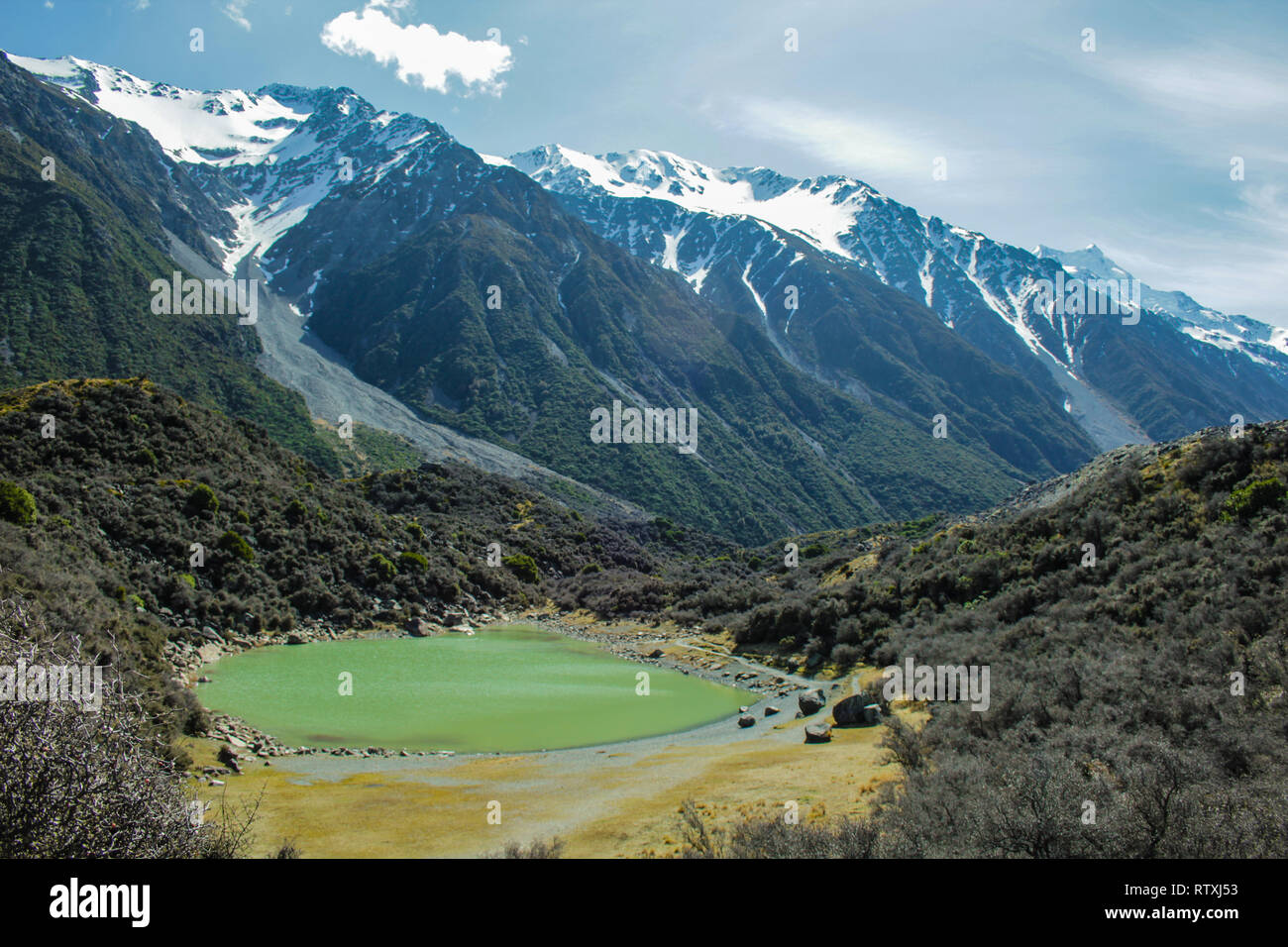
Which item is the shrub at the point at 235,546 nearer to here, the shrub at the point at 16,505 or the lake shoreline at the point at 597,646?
the lake shoreline at the point at 597,646

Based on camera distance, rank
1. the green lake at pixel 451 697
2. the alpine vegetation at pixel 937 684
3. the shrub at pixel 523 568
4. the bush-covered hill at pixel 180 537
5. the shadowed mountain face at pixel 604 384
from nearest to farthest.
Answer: the alpine vegetation at pixel 937 684
the green lake at pixel 451 697
the bush-covered hill at pixel 180 537
the shrub at pixel 523 568
the shadowed mountain face at pixel 604 384

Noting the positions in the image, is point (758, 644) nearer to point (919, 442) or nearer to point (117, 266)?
point (117, 266)

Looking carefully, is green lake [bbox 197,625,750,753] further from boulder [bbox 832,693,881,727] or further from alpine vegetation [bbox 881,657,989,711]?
alpine vegetation [bbox 881,657,989,711]

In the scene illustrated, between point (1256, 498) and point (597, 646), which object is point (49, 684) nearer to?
point (1256, 498)

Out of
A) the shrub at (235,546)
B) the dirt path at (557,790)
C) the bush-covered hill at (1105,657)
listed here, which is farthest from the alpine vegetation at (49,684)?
the shrub at (235,546)

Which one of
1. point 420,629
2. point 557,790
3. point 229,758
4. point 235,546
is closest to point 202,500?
point 235,546
